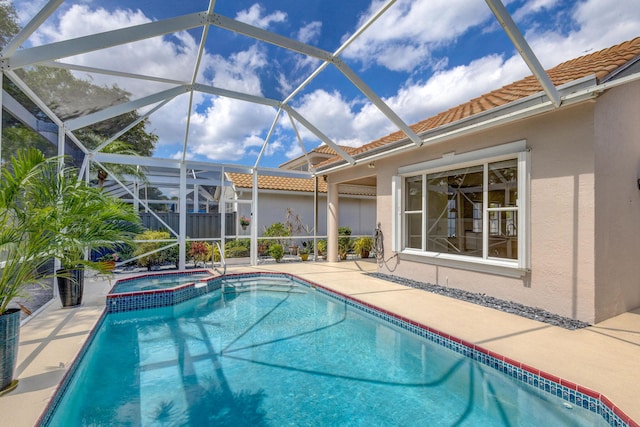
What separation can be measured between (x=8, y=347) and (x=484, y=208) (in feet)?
23.4

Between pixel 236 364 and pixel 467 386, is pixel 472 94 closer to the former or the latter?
pixel 467 386

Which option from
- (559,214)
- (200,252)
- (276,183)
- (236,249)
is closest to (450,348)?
(559,214)

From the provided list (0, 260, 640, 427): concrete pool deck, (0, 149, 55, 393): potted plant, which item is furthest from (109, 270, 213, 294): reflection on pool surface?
(0, 149, 55, 393): potted plant

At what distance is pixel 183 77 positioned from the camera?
641 cm

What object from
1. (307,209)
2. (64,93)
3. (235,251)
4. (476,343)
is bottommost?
(476,343)

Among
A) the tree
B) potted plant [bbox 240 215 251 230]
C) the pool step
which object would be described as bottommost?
the pool step

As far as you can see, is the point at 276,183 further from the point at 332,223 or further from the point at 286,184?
the point at 332,223

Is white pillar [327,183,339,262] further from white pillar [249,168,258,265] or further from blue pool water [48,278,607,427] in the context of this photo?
blue pool water [48,278,607,427]

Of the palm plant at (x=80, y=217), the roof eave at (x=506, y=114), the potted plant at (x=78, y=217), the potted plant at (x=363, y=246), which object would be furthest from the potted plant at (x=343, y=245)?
the palm plant at (x=80, y=217)

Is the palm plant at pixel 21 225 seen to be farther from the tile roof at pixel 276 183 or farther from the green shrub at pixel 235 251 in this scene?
the tile roof at pixel 276 183

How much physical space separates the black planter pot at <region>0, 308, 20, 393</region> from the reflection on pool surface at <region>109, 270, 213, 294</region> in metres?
4.48

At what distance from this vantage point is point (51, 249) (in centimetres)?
326

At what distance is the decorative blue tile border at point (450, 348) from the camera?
2751 mm

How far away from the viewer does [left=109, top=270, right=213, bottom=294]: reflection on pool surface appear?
7.67m
